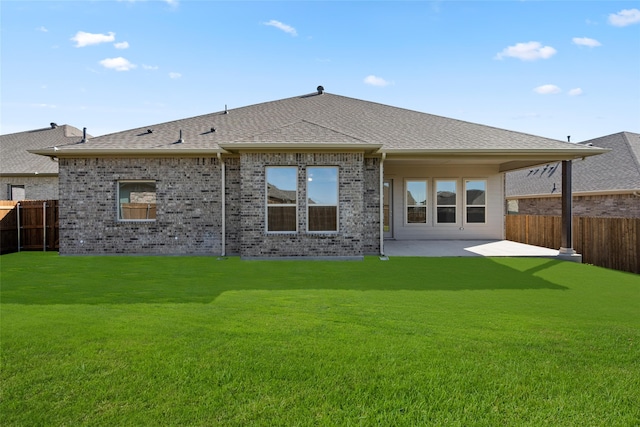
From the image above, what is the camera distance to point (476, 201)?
634 inches

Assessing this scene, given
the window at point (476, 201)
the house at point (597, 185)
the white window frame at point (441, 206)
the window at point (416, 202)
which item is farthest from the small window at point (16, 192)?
the house at point (597, 185)

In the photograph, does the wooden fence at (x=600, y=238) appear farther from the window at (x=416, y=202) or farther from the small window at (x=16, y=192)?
the small window at (x=16, y=192)

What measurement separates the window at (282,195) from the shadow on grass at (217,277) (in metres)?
1.33

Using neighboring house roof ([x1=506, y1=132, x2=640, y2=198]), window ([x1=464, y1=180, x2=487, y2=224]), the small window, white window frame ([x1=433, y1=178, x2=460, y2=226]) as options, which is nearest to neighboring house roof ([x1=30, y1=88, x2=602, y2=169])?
window ([x1=464, y1=180, x2=487, y2=224])

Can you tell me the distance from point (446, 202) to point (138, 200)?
461 inches

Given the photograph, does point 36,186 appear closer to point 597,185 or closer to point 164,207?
point 164,207

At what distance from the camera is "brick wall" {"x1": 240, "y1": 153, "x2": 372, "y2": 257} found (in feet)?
35.2

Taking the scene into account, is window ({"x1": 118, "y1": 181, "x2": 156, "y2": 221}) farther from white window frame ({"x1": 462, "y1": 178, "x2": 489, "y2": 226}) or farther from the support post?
the support post

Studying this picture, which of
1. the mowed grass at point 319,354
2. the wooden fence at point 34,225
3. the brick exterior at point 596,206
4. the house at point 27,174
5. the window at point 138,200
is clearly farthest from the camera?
the house at point 27,174

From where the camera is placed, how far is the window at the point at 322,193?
1084cm

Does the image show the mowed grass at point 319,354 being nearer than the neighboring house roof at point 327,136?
Yes

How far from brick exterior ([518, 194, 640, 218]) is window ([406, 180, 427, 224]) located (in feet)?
26.3

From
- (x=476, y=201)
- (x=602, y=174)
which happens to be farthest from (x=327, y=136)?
(x=602, y=174)

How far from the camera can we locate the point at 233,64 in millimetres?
14289
